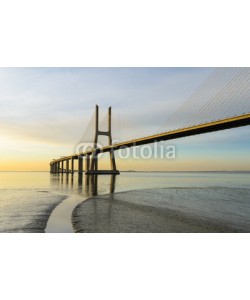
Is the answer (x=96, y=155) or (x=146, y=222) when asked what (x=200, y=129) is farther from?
(x=96, y=155)

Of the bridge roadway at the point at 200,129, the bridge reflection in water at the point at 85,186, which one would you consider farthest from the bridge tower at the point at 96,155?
the bridge roadway at the point at 200,129

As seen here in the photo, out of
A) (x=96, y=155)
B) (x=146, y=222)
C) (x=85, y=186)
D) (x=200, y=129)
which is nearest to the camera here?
(x=146, y=222)

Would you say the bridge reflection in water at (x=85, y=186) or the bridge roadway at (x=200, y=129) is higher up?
the bridge roadway at (x=200, y=129)

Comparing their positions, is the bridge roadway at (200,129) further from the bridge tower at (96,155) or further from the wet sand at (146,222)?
the bridge tower at (96,155)

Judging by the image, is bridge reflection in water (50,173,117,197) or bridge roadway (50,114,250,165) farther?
bridge reflection in water (50,173,117,197)

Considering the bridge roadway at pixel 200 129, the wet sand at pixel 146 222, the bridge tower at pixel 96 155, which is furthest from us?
the bridge tower at pixel 96 155

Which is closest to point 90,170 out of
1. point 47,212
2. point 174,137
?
point 174,137

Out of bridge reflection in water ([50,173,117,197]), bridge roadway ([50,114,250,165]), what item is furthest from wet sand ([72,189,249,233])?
bridge roadway ([50,114,250,165])

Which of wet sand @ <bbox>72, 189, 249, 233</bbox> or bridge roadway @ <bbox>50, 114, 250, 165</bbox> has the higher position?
bridge roadway @ <bbox>50, 114, 250, 165</bbox>

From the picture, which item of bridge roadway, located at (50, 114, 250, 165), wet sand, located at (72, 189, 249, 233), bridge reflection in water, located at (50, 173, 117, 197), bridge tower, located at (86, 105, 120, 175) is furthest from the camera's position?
bridge tower, located at (86, 105, 120, 175)

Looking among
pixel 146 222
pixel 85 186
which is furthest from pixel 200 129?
pixel 146 222

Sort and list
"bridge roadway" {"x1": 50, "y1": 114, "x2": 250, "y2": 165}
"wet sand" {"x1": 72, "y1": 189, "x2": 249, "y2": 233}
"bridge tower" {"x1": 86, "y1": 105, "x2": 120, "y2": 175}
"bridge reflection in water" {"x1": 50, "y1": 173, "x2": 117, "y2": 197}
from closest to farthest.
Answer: "wet sand" {"x1": 72, "y1": 189, "x2": 249, "y2": 233} < "bridge roadway" {"x1": 50, "y1": 114, "x2": 250, "y2": 165} < "bridge reflection in water" {"x1": 50, "y1": 173, "x2": 117, "y2": 197} < "bridge tower" {"x1": 86, "y1": 105, "x2": 120, "y2": 175}

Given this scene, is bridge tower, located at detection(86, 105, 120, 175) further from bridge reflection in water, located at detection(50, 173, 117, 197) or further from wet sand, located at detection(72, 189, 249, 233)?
wet sand, located at detection(72, 189, 249, 233)

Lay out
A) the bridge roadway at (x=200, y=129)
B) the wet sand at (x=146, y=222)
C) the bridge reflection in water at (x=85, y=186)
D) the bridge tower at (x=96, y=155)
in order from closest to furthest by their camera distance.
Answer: the wet sand at (x=146, y=222) → the bridge roadway at (x=200, y=129) → the bridge reflection in water at (x=85, y=186) → the bridge tower at (x=96, y=155)
